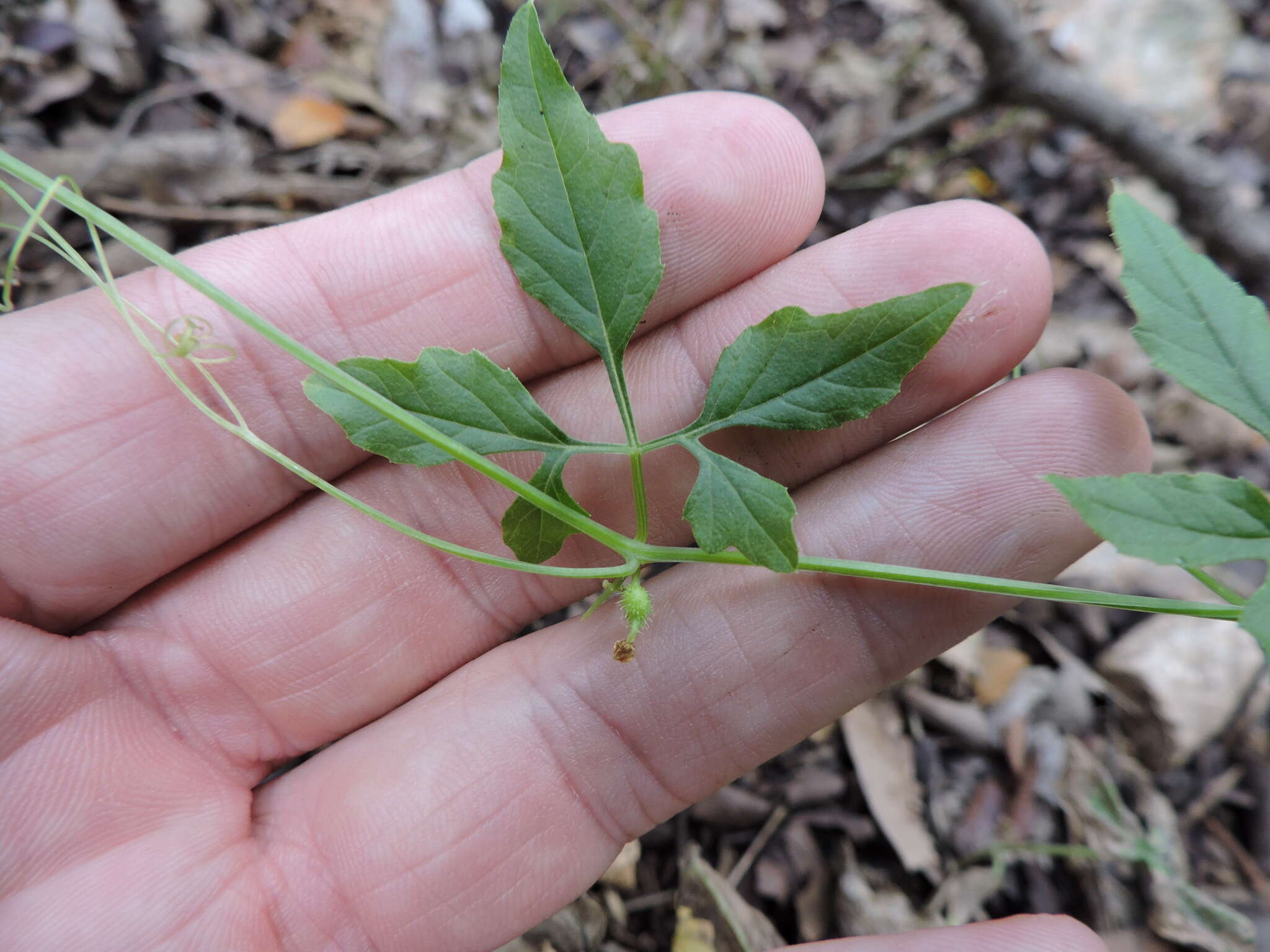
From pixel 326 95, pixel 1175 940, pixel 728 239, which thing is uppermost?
pixel 326 95

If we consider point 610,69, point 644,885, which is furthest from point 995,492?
point 610,69

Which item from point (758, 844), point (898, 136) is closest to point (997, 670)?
point (758, 844)

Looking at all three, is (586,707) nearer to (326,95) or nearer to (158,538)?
(158,538)

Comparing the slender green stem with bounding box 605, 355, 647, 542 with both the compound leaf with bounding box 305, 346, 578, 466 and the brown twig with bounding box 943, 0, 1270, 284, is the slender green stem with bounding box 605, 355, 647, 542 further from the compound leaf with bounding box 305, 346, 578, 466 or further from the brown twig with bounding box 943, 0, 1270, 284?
the brown twig with bounding box 943, 0, 1270, 284

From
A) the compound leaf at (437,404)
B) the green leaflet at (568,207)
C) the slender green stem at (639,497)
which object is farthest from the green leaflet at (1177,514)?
the compound leaf at (437,404)

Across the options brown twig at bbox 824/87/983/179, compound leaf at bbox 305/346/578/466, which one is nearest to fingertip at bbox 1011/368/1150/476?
compound leaf at bbox 305/346/578/466
